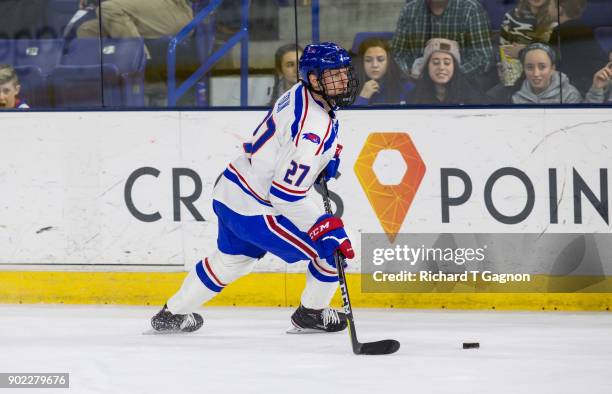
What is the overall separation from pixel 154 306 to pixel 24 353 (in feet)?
4.33

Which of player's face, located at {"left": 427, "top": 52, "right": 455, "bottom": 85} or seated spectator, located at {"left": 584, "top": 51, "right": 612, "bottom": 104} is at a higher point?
player's face, located at {"left": 427, "top": 52, "right": 455, "bottom": 85}

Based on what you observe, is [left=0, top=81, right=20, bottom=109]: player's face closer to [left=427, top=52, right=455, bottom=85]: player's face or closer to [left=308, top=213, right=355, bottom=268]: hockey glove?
[left=427, top=52, right=455, bottom=85]: player's face

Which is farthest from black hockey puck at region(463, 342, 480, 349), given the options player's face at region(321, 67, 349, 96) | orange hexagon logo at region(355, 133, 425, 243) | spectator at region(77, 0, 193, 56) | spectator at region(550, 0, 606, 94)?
spectator at region(77, 0, 193, 56)

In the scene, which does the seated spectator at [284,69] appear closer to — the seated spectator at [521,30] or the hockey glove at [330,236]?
the seated spectator at [521,30]

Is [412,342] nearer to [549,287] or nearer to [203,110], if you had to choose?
[549,287]

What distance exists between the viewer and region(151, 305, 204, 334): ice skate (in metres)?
4.79

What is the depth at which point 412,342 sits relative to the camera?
15.0ft

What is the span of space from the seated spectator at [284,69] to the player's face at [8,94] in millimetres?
1170

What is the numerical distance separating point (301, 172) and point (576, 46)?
180 cm

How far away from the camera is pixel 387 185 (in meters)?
5.58

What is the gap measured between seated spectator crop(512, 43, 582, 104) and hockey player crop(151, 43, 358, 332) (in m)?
1.29

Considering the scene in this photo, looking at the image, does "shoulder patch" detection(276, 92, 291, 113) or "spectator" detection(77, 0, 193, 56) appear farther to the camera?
"spectator" detection(77, 0, 193, 56)

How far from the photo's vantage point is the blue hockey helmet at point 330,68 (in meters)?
4.40

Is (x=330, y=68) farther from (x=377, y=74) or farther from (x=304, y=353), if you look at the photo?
(x=377, y=74)
